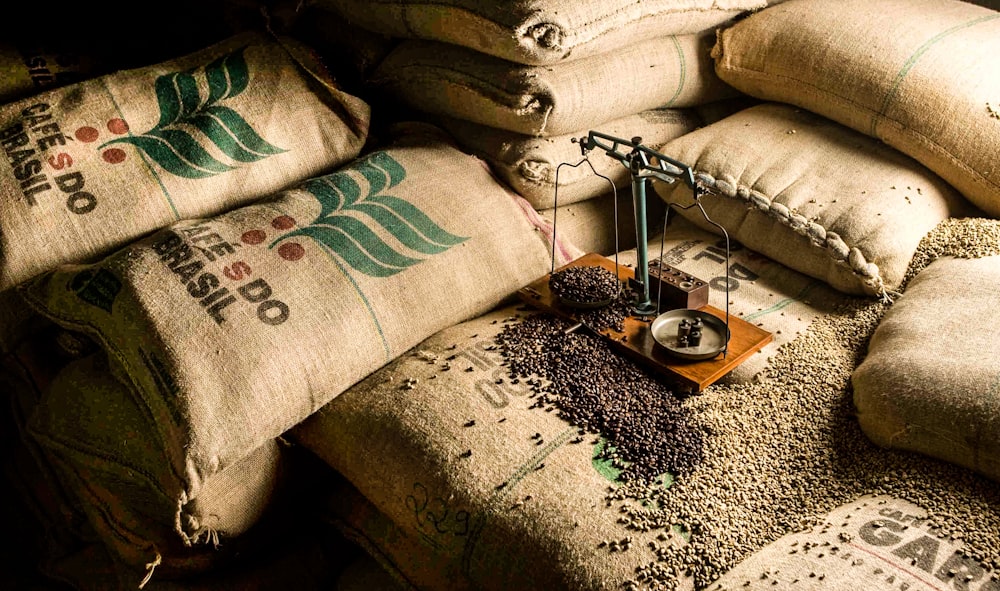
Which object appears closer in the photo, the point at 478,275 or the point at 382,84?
the point at 478,275

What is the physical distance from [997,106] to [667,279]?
84cm

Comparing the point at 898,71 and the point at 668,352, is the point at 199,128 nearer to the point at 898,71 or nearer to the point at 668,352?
the point at 668,352

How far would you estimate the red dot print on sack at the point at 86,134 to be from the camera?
148 cm

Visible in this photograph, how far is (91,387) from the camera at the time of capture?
135cm

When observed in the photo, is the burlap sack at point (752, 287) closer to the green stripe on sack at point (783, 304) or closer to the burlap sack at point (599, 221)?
the green stripe on sack at point (783, 304)

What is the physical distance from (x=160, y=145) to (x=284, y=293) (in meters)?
0.46

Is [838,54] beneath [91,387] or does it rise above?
above

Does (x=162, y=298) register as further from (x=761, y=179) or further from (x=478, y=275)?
(x=761, y=179)

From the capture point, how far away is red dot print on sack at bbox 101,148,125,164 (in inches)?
58.4

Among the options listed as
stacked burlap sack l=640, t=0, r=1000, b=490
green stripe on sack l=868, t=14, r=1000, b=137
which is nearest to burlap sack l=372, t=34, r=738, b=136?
stacked burlap sack l=640, t=0, r=1000, b=490

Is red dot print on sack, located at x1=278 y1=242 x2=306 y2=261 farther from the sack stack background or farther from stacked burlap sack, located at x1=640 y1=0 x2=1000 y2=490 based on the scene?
stacked burlap sack, located at x1=640 y1=0 x2=1000 y2=490

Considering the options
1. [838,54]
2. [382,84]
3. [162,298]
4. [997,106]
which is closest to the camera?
[162,298]

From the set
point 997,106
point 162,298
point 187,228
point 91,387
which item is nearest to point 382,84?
point 187,228

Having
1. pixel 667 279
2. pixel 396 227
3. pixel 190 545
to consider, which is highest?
pixel 396 227
